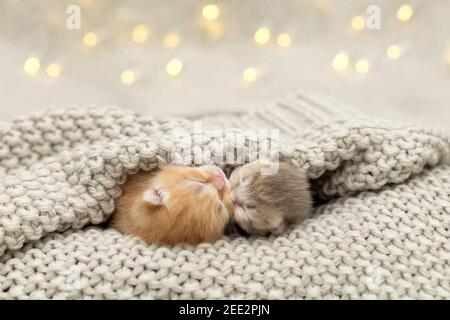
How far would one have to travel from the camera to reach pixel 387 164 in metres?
1.27

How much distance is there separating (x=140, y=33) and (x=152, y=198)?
1.03 metres

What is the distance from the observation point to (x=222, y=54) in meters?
2.12

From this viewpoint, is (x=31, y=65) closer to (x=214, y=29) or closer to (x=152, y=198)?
(x=214, y=29)

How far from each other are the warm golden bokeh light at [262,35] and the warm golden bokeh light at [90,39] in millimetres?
583

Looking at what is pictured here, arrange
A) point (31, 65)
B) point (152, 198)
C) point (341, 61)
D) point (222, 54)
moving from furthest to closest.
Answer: point (222, 54) < point (341, 61) < point (31, 65) < point (152, 198)

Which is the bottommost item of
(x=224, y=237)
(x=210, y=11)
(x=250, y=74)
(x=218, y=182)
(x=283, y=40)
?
(x=224, y=237)

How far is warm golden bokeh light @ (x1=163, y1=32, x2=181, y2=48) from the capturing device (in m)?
2.08

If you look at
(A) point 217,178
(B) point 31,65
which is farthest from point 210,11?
(A) point 217,178

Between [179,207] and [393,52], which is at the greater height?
[393,52]

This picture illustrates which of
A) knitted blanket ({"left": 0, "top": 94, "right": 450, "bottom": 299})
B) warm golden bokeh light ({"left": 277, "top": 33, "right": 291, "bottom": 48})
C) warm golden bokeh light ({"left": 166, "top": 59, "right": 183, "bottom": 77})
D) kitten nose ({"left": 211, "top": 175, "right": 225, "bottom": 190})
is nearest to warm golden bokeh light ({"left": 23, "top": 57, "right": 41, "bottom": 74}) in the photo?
warm golden bokeh light ({"left": 166, "top": 59, "right": 183, "bottom": 77})

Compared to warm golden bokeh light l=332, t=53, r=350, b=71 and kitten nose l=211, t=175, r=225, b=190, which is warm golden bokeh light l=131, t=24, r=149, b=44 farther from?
kitten nose l=211, t=175, r=225, b=190

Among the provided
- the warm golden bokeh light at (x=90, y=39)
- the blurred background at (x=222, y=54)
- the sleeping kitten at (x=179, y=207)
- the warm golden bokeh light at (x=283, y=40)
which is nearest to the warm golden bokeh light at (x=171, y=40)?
the blurred background at (x=222, y=54)

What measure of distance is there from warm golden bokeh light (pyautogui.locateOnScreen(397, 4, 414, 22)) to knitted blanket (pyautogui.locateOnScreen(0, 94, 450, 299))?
77cm
